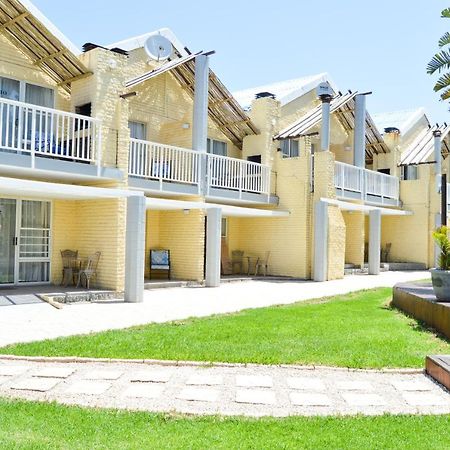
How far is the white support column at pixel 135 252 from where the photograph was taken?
13.1 meters

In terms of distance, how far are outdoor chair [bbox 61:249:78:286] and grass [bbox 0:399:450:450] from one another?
33.4 feet

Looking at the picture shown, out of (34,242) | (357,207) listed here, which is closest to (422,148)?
(357,207)

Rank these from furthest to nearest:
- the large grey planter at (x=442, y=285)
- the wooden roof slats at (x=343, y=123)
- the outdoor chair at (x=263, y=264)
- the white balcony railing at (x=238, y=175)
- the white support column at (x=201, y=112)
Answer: the outdoor chair at (x=263, y=264), the wooden roof slats at (x=343, y=123), the white balcony railing at (x=238, y=175), the white support column at (x=201, y=112), the large grey planter at (x=442, y=285)

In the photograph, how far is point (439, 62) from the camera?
1386 centimetres

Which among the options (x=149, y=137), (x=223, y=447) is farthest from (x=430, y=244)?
(x=223, y=447)

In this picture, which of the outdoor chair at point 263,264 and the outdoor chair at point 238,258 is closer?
the outdoor chair at point 263,264

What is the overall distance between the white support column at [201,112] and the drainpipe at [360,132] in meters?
8.92

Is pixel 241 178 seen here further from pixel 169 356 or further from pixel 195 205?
pixel 169 356

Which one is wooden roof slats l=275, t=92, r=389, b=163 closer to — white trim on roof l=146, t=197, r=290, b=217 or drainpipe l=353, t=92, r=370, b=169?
drainpipe l=353, t=92, r=370, b=169

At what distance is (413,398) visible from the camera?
5816mm

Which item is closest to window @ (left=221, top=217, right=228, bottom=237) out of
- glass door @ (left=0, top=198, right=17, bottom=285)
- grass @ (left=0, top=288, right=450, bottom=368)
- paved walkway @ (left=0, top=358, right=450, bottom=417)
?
glass door @ (left=0, top=198, right=17, bottom=285)

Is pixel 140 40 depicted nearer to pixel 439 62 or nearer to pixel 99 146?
pixel 99 146

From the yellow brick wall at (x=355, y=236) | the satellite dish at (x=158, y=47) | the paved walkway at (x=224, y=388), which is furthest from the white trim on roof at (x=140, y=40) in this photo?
the paved walkway at (x=224, y=388)

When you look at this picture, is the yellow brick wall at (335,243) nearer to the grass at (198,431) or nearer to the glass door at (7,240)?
the glass door at (7,240)
